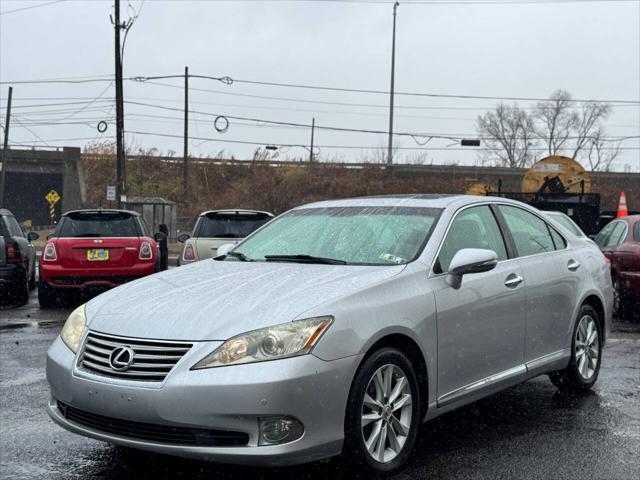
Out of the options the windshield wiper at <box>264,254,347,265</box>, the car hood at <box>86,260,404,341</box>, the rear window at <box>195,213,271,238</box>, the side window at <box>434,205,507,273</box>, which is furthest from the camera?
the rear window at <box>195,213,271,238</box>

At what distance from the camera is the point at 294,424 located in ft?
11.5

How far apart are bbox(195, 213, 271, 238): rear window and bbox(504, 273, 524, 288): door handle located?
6.82 metres

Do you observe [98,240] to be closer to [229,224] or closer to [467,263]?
[229,224]

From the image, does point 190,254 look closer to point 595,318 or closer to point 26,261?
point 26,261

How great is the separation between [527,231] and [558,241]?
44cm

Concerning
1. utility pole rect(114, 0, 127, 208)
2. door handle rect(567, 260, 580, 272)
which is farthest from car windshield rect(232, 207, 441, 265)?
utility pole rect(114, 0, 127, 208)

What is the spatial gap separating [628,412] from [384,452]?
7.80 ft

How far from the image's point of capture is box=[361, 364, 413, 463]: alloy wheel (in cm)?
383

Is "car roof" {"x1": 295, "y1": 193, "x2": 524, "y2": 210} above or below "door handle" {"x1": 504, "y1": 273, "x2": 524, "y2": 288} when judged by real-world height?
above

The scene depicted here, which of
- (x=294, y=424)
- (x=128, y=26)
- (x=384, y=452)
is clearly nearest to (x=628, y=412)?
(x=384, y=452)

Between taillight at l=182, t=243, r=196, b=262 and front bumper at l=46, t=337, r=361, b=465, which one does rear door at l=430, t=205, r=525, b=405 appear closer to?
front bumper at l=46, t=337, r=361, b=465

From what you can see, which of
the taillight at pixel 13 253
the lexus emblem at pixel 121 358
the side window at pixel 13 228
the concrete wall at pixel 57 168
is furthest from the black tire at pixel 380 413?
the concrete wall at pixel 57 168

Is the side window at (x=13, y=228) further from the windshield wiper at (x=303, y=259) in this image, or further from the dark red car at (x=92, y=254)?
the windshield wiper at (x=303, y=259)

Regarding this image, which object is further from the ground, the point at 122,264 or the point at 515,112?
the point at 515,112
